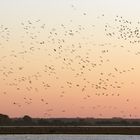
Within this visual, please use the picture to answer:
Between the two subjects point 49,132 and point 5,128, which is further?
point 5,128

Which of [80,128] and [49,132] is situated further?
[80,128]

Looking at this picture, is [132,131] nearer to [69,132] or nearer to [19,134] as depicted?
[69,132]

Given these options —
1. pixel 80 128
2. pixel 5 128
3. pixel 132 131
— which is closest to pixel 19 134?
pixel 5 128

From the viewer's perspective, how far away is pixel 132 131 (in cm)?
11300

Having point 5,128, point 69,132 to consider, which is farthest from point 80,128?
point 5,128

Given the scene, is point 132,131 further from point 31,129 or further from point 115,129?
point 31,129

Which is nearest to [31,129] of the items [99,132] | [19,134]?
[19,134]

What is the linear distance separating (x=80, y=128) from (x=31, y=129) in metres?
9.12

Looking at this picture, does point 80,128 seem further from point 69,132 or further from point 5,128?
point 5,128

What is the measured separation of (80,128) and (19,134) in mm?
11751

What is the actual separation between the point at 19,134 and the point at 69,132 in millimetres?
9016

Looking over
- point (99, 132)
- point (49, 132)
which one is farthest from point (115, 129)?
point (49, 132)

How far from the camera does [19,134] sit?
115125 millimetres

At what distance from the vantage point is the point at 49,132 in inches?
4341
